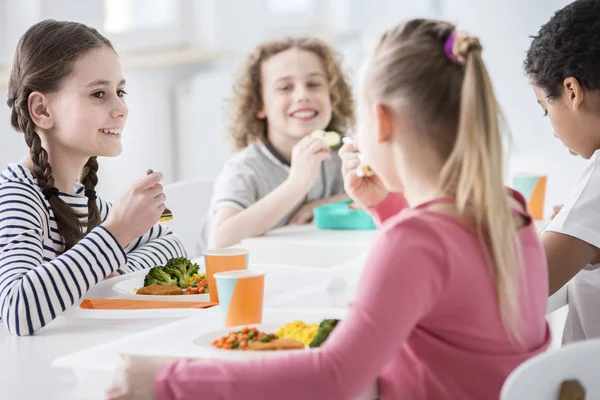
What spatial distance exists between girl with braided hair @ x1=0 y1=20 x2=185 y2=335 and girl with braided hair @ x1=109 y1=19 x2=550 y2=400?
0.58 m

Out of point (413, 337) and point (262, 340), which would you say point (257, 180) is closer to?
point (262, 340)

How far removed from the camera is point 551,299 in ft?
5.31

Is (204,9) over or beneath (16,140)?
over

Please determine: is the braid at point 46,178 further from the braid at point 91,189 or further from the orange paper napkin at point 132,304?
the orange paper napkin at point 132,304

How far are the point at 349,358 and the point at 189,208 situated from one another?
1.85 m

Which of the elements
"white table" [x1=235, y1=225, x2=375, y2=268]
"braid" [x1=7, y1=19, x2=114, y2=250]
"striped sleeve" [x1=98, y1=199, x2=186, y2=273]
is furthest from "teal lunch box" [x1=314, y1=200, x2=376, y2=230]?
"braid" [x1=7, y1=19, x2=114, y2=250]

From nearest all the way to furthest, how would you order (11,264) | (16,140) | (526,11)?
(11,264), (16,140), (526,11)

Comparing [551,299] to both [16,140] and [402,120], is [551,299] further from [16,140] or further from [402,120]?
[16,140]

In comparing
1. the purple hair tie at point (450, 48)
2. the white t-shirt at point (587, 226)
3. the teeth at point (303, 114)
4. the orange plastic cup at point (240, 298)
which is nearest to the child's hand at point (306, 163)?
the teeth at point (303, 114)

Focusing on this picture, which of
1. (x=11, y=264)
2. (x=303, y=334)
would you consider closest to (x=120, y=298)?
(x=11, y=264)

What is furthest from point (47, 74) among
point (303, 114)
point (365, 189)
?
point (303, 114)

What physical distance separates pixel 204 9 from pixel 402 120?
3.24 m

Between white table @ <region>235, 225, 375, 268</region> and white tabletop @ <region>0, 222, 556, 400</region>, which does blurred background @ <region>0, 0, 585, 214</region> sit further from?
white tabletop @ <region>0, 222, 556, 400</region>

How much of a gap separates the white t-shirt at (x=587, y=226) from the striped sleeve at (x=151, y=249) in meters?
0.78
